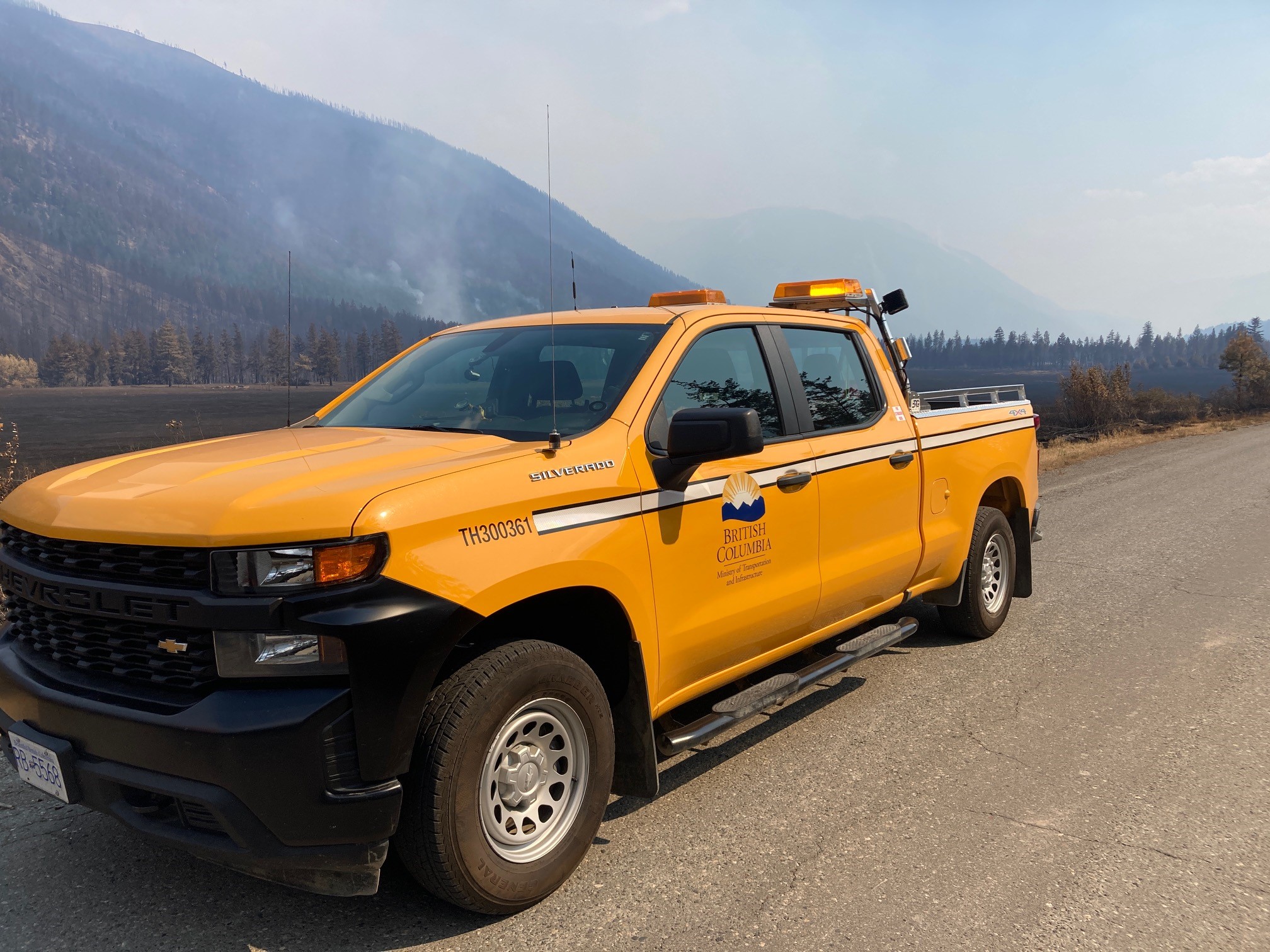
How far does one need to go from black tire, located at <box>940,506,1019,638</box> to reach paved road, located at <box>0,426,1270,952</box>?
1.19ft

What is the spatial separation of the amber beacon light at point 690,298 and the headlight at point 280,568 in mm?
2543

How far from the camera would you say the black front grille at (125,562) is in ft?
8.34

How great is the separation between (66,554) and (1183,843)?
12.7 ft

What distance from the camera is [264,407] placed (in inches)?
2670

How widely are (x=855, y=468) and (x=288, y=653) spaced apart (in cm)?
282

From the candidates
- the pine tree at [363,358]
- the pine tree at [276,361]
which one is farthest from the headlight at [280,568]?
the pine tree at [363,358]

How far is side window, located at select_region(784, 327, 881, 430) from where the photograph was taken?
4.45 metres

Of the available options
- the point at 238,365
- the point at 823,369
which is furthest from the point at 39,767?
the point at 238,365

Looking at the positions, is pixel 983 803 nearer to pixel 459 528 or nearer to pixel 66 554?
pixel 459 528

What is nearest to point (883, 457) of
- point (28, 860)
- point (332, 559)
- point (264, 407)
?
point (332, 559)

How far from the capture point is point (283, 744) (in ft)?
7.99

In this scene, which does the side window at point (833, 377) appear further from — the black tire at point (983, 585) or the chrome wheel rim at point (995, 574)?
the chrome wheel rim at point (995, 574)

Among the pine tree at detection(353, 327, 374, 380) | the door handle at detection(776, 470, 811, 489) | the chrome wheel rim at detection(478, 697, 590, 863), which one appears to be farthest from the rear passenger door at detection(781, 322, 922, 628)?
the pine tree at detection(353, 327, 374, 380)

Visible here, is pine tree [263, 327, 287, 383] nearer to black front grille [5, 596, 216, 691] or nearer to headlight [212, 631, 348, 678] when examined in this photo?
black front grille [5, 596, 216, 691]
